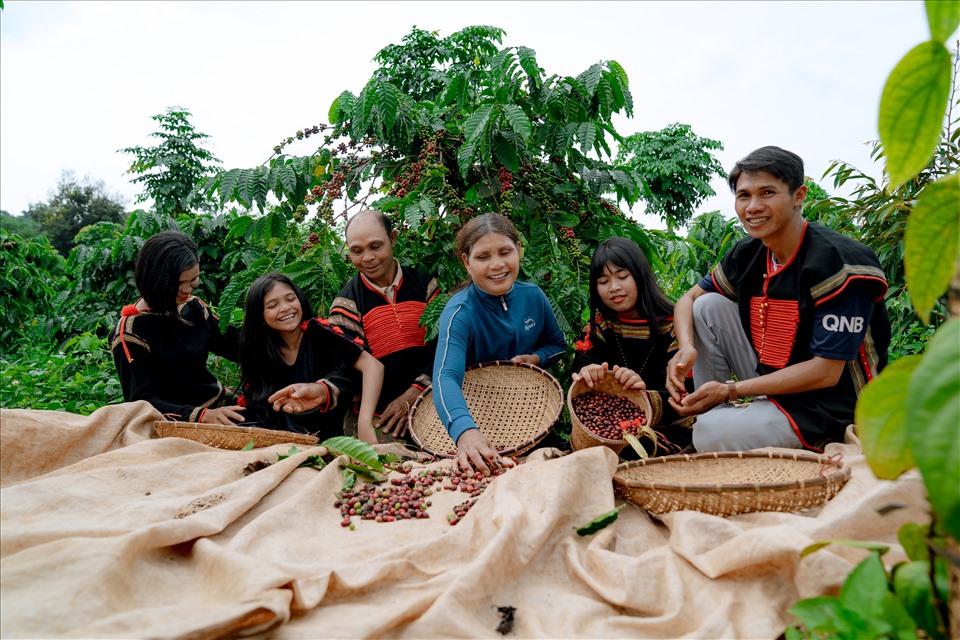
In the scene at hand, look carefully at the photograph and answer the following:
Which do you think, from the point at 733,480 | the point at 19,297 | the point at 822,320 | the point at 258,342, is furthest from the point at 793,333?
the point at 19,297

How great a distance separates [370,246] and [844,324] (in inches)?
80.5

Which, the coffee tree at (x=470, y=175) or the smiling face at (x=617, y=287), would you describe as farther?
the coffee tree at (x=470, y=175)

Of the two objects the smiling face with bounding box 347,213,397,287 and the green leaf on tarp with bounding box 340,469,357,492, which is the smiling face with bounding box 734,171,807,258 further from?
the green leaf on tarp with bounding box 340,469,357,492

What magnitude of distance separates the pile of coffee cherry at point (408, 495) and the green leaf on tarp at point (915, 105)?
1.48 m

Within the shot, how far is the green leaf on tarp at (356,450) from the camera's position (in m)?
2.35

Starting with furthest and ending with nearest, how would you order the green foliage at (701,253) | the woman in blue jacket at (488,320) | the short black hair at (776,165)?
the green foliage at (701,253) → the woman in blue jacket at (488,320) → the short black hair at (776,165)

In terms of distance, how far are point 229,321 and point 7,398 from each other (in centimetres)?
172

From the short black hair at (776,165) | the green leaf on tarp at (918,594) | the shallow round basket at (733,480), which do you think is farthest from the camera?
the short black hair at (776,165)

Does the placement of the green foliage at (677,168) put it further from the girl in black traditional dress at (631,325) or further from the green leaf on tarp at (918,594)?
the green leaf on tarp at (918,594)

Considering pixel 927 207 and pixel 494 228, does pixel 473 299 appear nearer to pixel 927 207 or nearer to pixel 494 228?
pixel 494 228

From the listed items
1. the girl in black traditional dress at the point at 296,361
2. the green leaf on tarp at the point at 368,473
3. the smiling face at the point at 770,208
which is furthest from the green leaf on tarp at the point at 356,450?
the smiling face at the point at 770,208

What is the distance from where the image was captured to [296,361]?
10.5ft

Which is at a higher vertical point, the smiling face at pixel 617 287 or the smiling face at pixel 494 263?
the smiling face at pixel 494 263

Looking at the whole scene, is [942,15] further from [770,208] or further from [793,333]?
[793,333]
